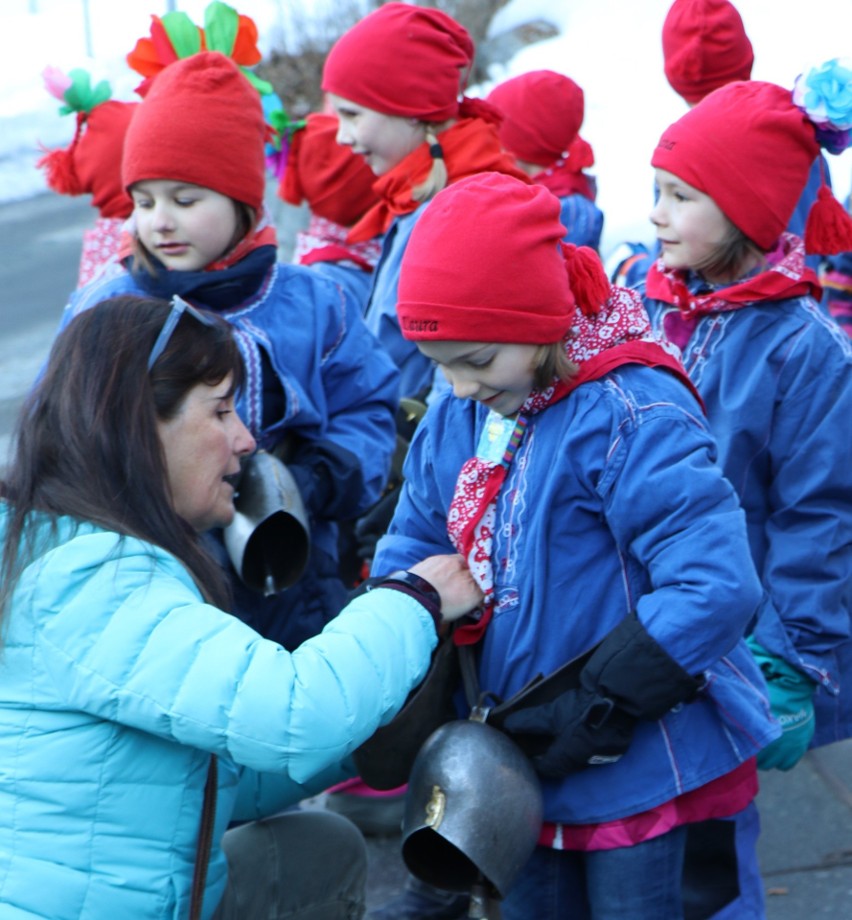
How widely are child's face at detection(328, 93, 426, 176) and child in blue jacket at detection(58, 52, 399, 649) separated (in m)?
0.57

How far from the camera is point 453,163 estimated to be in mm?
3709

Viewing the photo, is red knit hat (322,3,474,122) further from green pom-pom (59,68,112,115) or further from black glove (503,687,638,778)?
black glove (503,687,638,778)

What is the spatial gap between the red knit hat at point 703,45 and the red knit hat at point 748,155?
44.4 inches

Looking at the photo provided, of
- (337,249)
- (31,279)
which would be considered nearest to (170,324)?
(337,249)

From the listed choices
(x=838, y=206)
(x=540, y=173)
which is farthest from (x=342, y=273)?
(x=838, y=206)

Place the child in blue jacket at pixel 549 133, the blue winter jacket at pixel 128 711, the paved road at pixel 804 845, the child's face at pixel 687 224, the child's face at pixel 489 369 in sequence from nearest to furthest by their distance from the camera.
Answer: the blue winter jacket at pixel 128 711, the child's face at pixel 489 369, the child's face at pixel 687 224, the paved road at pixel 804 845, the child in blue jacket at pixel 549 133

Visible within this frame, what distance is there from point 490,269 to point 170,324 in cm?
57

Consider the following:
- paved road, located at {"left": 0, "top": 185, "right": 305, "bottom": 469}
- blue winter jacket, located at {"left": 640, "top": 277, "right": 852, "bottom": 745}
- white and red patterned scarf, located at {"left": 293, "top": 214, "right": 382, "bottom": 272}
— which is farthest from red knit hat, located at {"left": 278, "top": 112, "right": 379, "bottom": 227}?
blue winter jacket, located at {"left": 640, "top": 277, "right": 852, "bottom": 745}

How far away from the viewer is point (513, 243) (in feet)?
6.75

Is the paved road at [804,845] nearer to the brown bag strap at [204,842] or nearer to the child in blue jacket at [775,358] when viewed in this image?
the child in blue jacket at [775,358]

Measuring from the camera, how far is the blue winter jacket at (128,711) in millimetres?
1909

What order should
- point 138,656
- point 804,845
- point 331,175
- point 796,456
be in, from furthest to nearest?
1. point 331,175
2. point 804,845
3. point 796,456
4. point 138,656

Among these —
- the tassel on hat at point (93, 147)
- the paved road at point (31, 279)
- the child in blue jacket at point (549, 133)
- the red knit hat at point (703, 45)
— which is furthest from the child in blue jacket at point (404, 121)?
the paved road at point (31, 279)

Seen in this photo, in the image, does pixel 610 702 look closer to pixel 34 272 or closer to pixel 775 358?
pixel 775 358
